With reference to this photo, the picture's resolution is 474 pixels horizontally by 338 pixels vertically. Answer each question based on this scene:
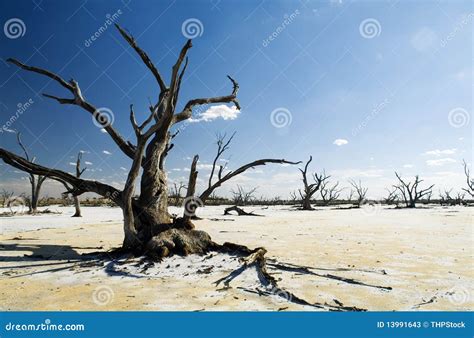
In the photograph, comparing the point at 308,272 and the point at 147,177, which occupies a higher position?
the point at 147,177

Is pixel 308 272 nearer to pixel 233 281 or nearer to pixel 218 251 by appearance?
pixel 233 281

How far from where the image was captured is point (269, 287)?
11.6 ft

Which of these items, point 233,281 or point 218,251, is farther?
point 218,251

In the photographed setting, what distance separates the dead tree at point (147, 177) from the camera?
5.16 m

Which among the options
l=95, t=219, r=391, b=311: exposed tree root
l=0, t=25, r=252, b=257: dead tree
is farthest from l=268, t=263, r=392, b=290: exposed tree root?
l=0, t=25, r=252, b=257: dead tree

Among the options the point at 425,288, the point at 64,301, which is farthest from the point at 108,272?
the point at 425,288

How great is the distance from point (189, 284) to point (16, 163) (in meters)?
3.80

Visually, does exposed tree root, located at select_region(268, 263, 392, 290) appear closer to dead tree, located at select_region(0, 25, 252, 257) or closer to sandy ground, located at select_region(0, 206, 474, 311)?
sandy ground, located at select_region(0, 206, 474, 311)

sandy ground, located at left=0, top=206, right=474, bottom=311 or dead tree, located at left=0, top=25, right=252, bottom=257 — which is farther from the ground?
dead tree, located at left=0, top=25, right=252, bottom=257

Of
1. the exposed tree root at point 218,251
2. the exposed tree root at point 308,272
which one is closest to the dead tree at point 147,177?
the exposed tree root at point 218,251

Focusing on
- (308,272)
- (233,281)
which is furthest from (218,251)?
(308,272)

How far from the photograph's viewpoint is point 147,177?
5918 millimetres

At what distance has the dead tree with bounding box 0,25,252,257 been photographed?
516 centimetres
